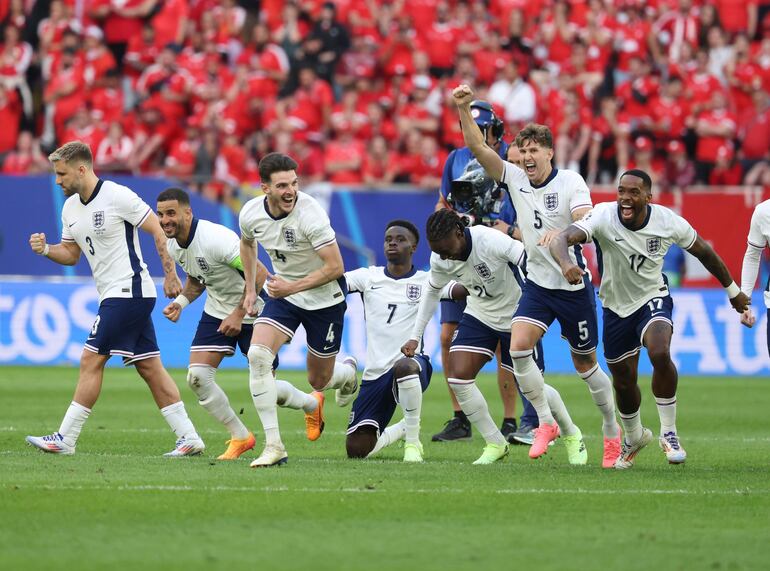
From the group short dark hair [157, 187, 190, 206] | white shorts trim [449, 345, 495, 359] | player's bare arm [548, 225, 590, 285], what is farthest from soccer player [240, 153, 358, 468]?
player's bare arm [548, 225, 590, 285]

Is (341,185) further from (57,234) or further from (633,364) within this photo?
(633,364)

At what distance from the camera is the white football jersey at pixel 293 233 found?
34.6ft

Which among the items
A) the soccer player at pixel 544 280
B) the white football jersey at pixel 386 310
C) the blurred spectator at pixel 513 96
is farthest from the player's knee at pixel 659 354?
the blurred spectator at pixel 513 96

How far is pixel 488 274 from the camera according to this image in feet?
37.3

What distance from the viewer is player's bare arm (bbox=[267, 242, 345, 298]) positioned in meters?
10.4

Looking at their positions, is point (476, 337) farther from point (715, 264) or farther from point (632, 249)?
point (715, 264)

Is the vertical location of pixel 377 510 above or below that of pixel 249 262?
below

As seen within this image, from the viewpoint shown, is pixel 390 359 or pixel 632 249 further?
pixel 390 359

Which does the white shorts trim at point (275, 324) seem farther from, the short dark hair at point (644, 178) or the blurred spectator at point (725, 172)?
the blurred spectator at point (725, 172)

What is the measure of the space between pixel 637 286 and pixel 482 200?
276cm

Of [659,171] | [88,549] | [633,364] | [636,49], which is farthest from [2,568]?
[636,49]

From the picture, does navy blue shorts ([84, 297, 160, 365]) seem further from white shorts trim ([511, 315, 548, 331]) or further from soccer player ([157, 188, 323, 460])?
white shorts trim ([511, 315, 548, 331])

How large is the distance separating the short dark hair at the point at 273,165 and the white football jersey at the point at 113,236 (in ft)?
4.17

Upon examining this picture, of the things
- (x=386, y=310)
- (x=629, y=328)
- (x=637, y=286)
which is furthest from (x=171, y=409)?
(x=637, y=286)
